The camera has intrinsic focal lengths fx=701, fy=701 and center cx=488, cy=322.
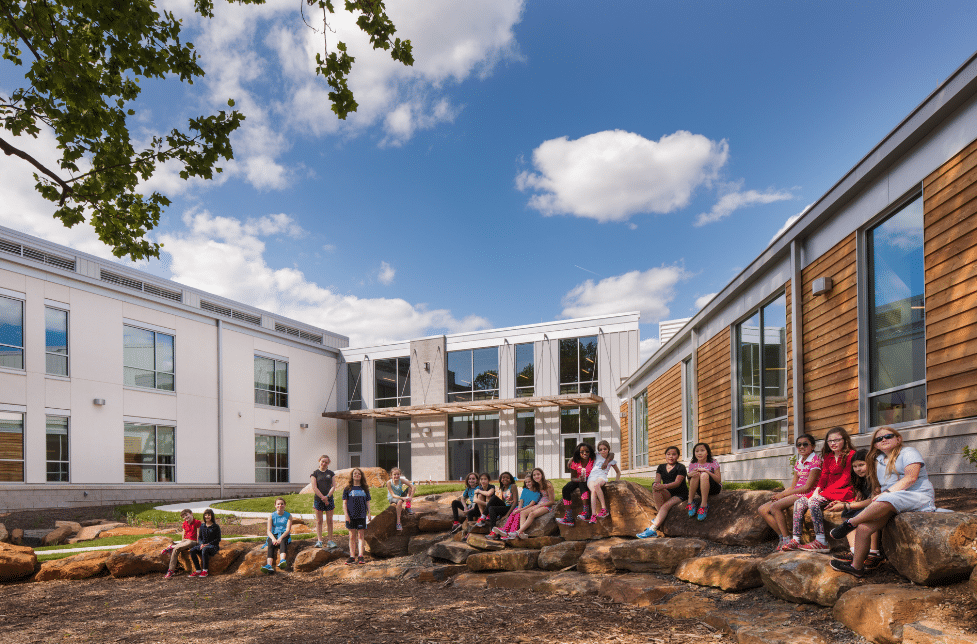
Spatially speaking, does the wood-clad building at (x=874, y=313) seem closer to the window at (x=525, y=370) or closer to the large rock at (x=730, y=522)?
the large rock at (x=730, y=522)

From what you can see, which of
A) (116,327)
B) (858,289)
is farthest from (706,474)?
(116,327)

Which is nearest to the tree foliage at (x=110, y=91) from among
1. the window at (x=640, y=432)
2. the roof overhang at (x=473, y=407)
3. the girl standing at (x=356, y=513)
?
the girl standing at (x=356, y=513)

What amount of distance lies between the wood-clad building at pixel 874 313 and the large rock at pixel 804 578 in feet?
7.17

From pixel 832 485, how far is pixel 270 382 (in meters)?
25.2

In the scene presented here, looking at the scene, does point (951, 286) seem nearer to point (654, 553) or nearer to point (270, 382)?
point (654, 553)

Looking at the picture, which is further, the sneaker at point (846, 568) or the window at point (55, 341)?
the window at point (55, 341)

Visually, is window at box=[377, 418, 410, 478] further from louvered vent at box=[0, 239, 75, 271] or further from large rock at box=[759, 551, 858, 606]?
large rock at box=[759, 551, 858, 606]

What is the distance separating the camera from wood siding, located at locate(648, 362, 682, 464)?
16.9m

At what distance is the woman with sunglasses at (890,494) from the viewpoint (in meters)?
5.16

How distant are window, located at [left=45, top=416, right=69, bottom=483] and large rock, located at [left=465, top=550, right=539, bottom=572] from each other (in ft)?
51.1

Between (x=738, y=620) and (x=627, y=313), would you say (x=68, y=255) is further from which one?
(x=738, y=620)

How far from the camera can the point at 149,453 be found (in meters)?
22.5

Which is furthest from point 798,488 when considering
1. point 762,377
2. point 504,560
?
point 762,377

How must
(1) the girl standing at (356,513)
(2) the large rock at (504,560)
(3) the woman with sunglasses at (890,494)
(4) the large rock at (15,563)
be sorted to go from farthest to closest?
(4) the large rock at (15,563) < (1) the girl standing at (356,513) < (2) the large rock at (504,560) < (3) the woman with sunglasses at (890,494)
